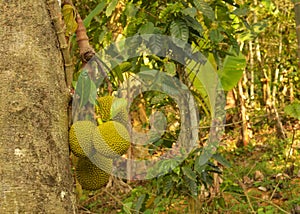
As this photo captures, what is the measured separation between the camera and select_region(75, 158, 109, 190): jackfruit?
0.80 meters

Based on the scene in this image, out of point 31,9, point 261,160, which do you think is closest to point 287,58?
point 261,160

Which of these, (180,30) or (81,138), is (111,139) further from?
(180,30)

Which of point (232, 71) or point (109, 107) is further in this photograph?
point (232, 71)

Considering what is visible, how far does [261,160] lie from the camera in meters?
4.71

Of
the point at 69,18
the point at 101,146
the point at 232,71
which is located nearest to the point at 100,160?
the point at 101,146

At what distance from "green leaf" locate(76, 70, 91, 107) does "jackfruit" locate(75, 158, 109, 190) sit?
12 cm

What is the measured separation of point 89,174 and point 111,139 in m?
0.07

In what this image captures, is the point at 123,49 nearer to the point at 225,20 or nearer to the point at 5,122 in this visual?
the point at 225,20

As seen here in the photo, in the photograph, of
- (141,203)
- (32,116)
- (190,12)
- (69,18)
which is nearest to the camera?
(32,116)

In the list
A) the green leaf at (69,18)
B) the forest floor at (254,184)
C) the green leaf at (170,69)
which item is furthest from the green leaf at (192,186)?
the green leaf at (69,18)

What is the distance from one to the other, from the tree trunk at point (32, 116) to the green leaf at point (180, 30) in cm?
94

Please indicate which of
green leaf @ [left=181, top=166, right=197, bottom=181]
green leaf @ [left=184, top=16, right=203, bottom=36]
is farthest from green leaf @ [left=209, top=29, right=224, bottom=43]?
green leaf @ [left=181, top=166, right=197, bottom=181]

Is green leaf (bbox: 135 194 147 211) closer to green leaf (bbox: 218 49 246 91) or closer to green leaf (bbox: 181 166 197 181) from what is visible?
green leaf (bbox: 181 166 197 181)

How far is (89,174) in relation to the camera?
796 millimetres
